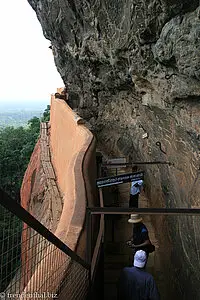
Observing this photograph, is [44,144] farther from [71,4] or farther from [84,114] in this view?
[71,4]

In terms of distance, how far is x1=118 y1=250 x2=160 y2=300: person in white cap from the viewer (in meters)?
3.27

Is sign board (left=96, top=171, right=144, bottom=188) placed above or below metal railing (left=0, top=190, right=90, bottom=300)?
above

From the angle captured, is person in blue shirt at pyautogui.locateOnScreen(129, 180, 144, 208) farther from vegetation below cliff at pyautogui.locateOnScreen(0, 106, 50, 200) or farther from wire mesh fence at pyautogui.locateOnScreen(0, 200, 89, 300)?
vegetation below cliff at pyautogui.locateOnScreen(0, 106, 50, 200)

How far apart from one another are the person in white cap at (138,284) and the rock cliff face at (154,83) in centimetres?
106

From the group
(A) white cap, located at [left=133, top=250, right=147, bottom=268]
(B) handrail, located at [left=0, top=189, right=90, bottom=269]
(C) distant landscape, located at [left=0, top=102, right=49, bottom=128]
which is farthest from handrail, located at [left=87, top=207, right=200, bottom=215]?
(C) distant landscape, located at [left=0, top=102, right=49, bottom=128]

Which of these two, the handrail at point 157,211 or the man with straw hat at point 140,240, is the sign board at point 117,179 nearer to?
the man with straw hat at point 140,240

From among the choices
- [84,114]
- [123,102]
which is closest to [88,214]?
[123,102]

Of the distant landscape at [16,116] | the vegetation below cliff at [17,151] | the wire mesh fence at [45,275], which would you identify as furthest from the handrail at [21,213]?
the distant landscape at [16,116]

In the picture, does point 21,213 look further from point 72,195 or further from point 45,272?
point 72,195

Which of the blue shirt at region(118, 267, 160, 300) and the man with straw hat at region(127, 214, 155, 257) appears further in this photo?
the man with straw hat at region(127, 214, 155, 257)

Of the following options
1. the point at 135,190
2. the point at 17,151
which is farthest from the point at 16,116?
the point at 135,190

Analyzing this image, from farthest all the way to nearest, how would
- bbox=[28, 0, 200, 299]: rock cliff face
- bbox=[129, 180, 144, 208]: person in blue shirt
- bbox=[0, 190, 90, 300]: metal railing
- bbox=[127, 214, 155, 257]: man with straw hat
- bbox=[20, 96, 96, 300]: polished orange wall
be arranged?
bbox=[129, 180, 144, 208]: person in blue shirt
bbox=[127, 214, 155, 257]: man with straw hat
bbox=[28, 0, 200, 299]: rock cliff face
bbox=[20, 96, 96, 300]: polished orange wall
bbox=[0, 190, 90, 300]: metal railing

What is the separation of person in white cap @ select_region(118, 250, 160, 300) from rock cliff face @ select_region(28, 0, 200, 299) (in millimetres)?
1055

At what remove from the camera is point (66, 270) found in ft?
9.50
